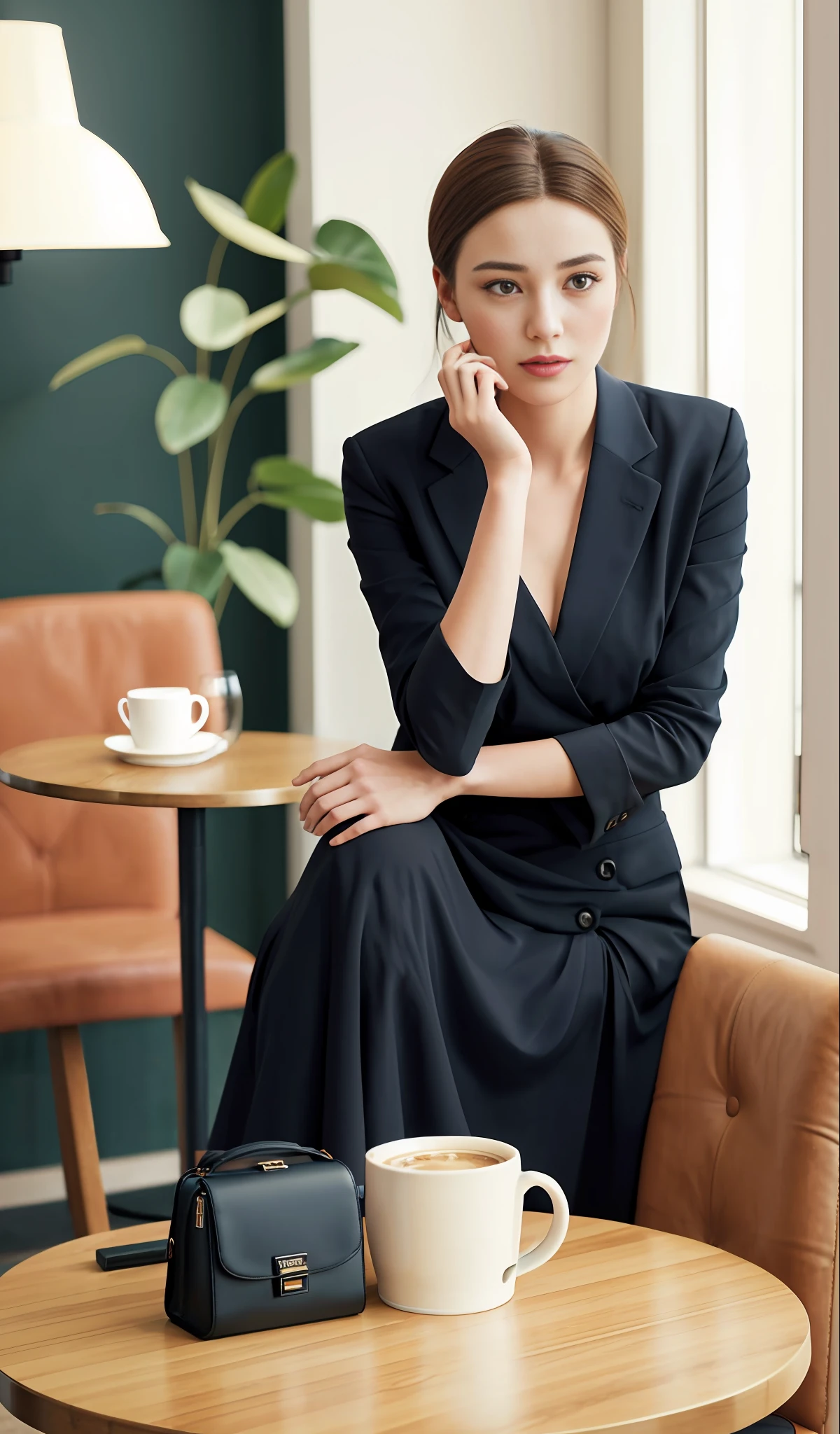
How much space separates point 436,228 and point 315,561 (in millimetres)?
→ 1378

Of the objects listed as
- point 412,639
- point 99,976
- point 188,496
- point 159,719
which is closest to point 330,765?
point 412,639

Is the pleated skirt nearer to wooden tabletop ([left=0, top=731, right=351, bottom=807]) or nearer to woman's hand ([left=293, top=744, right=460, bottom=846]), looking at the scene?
woman's hand ([left=293, top=744, right=460, bottom=846])

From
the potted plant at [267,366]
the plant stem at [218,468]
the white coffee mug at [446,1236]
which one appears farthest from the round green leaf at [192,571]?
the white coffee mug at [446,1236]

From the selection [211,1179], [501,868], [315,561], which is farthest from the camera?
[315,561]

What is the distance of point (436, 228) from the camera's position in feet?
5.29

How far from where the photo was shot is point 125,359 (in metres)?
3.02

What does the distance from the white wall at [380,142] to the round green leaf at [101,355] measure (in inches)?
12.7

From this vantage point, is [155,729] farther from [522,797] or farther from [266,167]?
[266,167]

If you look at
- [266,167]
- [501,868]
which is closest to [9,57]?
Result: [266,167]

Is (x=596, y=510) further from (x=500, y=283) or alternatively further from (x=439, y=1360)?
(x=439, y=1360)

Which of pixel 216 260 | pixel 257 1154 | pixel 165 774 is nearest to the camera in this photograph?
pixel 257 1154

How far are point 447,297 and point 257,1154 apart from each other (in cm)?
95

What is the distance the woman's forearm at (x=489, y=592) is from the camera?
148 cm

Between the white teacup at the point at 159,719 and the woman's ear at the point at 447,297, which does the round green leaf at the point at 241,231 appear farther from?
the woman's ear at the point at 447,297
